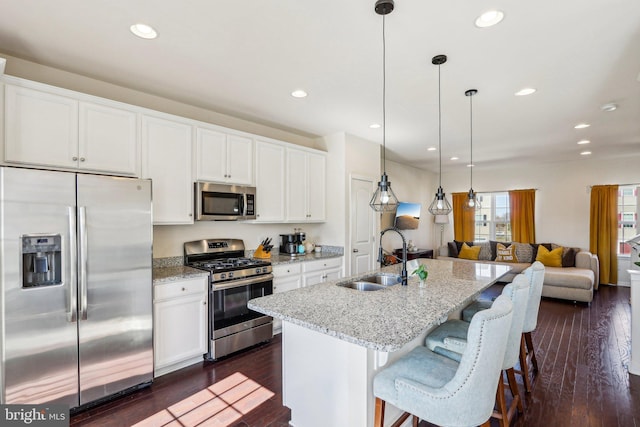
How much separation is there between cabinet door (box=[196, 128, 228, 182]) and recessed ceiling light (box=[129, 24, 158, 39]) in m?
1.18

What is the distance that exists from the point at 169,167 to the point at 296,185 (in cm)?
167

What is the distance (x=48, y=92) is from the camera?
92.5 inches

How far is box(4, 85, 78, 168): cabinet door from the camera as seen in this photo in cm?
220

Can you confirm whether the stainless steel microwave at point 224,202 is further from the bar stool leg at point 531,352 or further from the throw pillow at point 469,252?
the throw pillow at point 469,252

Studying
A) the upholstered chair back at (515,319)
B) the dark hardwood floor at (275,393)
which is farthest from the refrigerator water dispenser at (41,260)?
the upholstered chair back at (515,319)

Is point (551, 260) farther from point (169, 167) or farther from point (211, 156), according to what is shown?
point (169, 167)

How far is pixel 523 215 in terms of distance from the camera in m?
7.06

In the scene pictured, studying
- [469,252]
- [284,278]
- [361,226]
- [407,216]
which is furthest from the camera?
[469,252]

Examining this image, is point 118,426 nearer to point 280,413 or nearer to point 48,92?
point 280,413

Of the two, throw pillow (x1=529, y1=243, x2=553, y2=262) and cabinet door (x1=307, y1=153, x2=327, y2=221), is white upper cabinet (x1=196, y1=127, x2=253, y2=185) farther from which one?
throw pillow (x1=529, y1=243, x2=553, y2=262)

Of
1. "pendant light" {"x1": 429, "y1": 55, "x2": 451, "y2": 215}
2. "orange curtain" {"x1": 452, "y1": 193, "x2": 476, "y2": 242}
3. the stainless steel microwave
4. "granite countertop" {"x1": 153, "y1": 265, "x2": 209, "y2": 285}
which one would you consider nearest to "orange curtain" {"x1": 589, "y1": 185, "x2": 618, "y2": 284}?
"orange curtain" {"x1": 452, "y1": 193, "x2": 476, "y2": 242}

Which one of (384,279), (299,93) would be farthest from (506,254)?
(299,93)

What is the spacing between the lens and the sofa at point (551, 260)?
5059mm

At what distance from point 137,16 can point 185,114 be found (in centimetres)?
161
